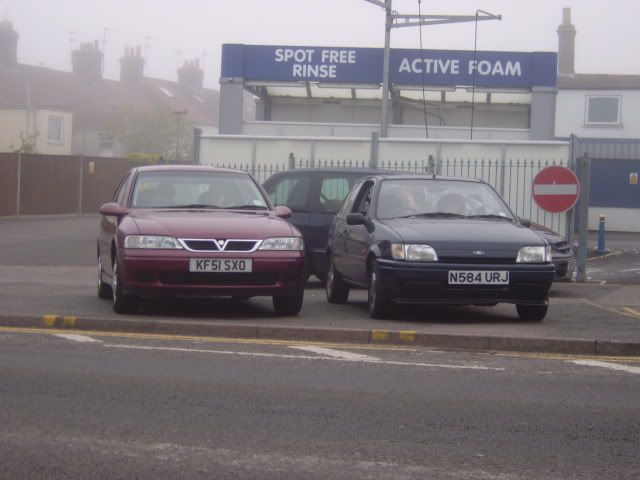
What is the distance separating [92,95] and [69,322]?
266 ft

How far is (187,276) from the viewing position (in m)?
11.4

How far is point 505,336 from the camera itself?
34.4 ft

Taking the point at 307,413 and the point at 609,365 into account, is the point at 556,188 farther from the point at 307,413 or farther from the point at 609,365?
the point at 307,413

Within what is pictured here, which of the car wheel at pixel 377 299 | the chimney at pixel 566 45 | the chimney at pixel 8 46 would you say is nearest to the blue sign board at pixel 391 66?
the car wheel at pixel 377 299

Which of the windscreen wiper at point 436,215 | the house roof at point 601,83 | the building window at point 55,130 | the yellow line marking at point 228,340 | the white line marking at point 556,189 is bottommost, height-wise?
the yellow line marking at point 228,340

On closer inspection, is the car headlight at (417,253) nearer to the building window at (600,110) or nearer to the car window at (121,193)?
the car window at (121,193)

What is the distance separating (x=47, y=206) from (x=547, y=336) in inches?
1237

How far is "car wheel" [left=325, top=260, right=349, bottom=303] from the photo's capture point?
46.2 feet

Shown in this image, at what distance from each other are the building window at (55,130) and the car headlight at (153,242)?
60167mm

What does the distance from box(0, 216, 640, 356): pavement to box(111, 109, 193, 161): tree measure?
65.2m

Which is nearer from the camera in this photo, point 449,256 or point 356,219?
point 449,256

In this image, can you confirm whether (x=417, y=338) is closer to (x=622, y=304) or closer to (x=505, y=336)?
(x=505, y=336)

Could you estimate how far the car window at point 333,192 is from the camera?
1670 cm

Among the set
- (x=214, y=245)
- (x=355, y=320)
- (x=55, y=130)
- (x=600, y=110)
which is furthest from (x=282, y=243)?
(x=55, y=130)
